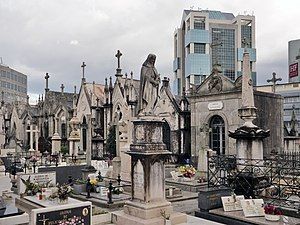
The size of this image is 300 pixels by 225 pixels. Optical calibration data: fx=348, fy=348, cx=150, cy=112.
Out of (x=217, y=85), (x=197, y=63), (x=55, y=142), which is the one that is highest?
(x=197, y=63)

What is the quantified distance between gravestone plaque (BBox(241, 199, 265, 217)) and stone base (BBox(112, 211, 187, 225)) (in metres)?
1.68

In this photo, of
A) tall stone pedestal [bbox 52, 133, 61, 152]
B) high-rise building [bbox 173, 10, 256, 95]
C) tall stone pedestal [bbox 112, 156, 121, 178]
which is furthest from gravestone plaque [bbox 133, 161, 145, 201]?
high-rise building [bbox 173, 10, 256, 95]

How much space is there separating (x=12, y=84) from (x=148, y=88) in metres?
97.2

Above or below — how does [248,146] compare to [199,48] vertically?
below

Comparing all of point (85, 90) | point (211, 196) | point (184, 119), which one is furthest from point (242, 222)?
point (85, 90)

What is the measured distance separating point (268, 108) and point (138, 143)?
17.4m

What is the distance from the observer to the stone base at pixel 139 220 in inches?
347

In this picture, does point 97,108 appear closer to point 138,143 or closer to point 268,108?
point 268,108

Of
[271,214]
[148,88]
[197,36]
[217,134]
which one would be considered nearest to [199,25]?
[197,36]

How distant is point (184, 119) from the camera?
28766mm

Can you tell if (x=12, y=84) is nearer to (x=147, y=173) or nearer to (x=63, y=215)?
(x=147, y=173)

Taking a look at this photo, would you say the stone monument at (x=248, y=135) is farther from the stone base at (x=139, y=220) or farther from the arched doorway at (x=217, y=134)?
the arched doorway at (x=217, y=134)

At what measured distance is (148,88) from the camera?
9883 millimetres

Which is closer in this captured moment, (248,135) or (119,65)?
(248,135)
